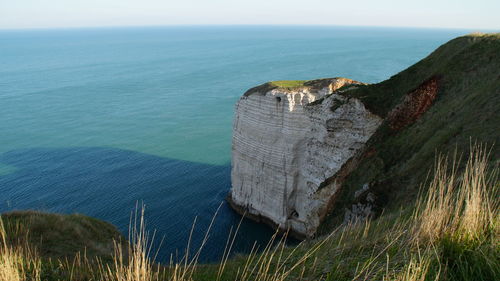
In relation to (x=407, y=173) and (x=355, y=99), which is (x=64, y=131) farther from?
(x=407, y=173)

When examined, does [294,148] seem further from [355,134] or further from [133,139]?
[133,139]

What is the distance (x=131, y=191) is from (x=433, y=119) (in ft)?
100

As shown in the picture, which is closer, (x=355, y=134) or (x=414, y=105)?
(x=414, y=105)

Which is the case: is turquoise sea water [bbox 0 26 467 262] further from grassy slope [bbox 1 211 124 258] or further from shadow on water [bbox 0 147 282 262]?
grassy slope [bbox 1 211 124 258]

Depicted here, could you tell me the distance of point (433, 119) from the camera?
2270 centimetres

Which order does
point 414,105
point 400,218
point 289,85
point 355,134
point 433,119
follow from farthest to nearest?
1. point 289,85
2. point 355,134
3. point 414,105
4. point 433,119
5. point 400,218

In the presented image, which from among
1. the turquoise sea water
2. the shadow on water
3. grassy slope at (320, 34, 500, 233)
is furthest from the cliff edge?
the turquoise sea water

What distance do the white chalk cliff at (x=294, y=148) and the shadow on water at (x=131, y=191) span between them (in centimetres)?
294

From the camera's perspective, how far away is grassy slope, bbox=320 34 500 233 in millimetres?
17953

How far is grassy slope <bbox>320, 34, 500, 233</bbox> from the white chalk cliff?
2.20 metres

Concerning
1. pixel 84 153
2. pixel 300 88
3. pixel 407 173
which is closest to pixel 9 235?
pixel 407 173

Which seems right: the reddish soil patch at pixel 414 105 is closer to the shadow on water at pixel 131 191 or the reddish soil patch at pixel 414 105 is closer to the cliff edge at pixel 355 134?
the cliff edge at pixel 355 134

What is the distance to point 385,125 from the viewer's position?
26.4 meters

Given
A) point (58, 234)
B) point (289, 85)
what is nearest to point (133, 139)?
point (289, 85)
